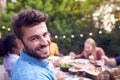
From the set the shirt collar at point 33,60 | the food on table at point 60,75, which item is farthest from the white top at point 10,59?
the shirt collar at point 33,60

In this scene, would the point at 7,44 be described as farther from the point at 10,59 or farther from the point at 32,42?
the point at 32,42

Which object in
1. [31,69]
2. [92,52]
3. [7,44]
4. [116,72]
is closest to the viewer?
[31,69]

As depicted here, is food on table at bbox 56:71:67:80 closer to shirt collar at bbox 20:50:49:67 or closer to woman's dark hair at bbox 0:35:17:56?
woman's dark hair at bbox 0:35:17:56

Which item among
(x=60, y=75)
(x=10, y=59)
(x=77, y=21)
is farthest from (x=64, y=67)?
(x=77, y=21)

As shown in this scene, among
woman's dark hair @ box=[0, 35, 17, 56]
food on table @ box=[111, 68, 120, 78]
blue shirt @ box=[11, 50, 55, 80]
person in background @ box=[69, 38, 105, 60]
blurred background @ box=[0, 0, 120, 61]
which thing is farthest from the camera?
blurred background @ box=[0, 0, 120, 61]

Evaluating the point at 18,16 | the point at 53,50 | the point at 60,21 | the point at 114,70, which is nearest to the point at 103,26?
the point at 60,21

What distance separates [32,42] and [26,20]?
62 mm

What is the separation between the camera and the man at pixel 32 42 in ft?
3.04

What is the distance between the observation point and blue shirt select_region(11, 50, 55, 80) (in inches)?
35.7

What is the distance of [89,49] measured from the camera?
12.5 feet

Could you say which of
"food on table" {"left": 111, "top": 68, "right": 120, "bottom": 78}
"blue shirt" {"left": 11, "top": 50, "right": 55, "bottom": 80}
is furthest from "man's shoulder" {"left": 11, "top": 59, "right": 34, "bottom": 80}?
"food on table" {"left": 111, "top": 68, "right": 120, "bottom": 78}

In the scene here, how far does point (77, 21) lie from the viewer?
180 inches

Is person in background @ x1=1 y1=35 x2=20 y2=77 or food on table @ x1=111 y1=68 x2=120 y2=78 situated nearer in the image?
person in background @ x1=1 y1=35 x2=20 y2=77

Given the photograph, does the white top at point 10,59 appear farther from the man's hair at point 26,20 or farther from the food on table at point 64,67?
the man's hair at point 26,20
